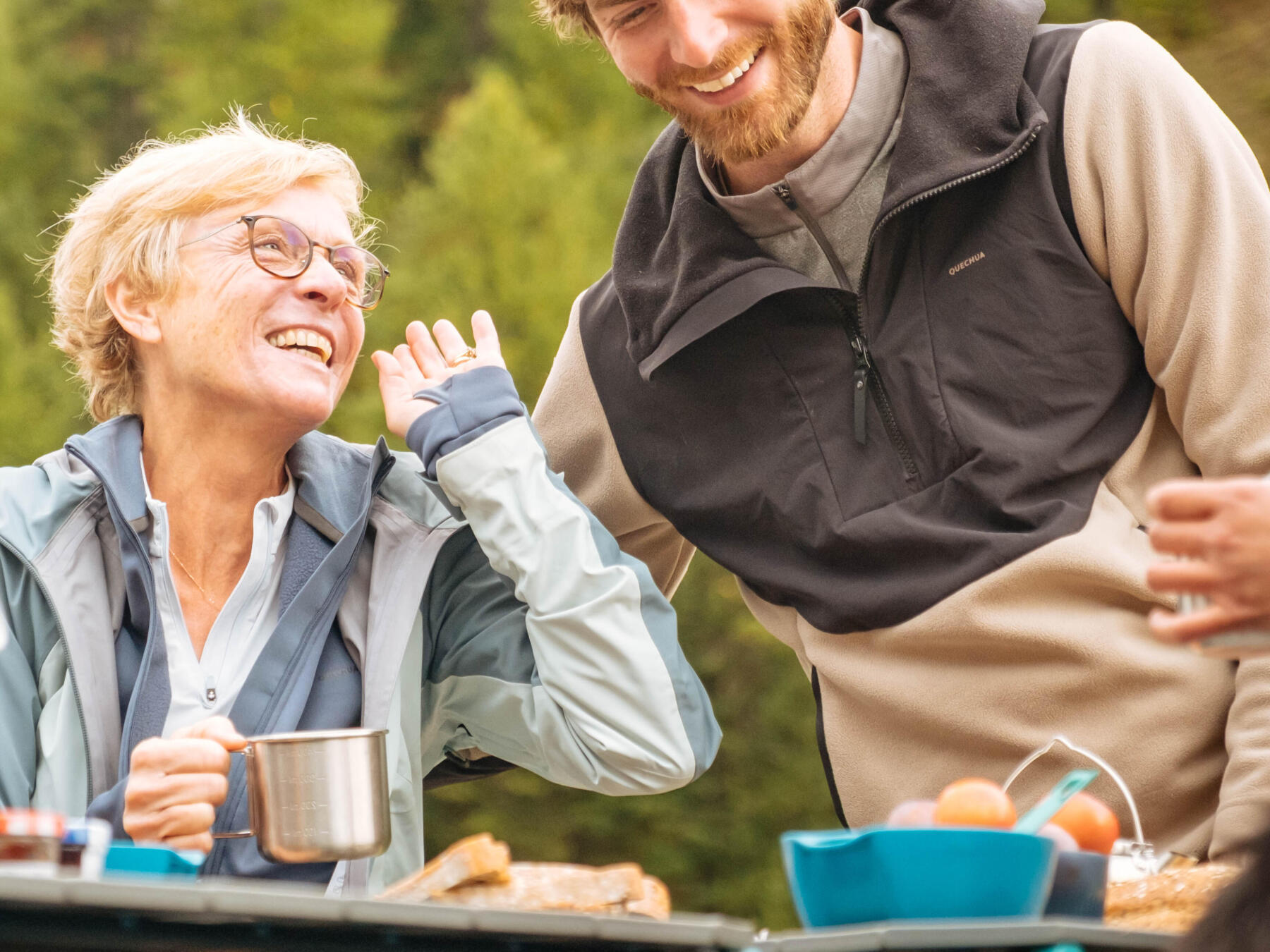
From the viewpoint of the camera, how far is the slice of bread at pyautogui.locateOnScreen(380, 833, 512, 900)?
168cm

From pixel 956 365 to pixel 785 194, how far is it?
0.47 metres

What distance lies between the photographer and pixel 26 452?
14828mm

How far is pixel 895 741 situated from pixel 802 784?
42.0 ft

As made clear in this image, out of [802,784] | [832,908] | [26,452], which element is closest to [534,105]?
[26,452]

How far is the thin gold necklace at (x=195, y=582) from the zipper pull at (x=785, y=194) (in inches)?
51.9

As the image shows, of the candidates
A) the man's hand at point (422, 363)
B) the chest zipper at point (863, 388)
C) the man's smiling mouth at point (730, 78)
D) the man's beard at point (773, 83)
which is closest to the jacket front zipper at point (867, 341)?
the chest zipper at point (863, 388)

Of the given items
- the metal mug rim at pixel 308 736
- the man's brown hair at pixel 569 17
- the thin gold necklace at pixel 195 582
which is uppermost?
the man's brown hair at pixel 569 17

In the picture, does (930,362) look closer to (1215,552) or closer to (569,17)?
(569,17)

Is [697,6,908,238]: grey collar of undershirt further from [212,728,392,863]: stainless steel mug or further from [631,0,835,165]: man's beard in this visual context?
[212,728,392,863]: stainless steel mug

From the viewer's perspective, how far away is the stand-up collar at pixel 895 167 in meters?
2.77

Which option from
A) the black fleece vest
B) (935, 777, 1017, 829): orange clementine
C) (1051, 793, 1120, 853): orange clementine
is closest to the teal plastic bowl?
(935, 777, 1017, 829): orange clementine

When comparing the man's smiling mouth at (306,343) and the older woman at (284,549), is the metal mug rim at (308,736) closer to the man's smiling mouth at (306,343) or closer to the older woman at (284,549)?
the older woman at (284,549)

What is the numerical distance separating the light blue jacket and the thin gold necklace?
0.17 metres

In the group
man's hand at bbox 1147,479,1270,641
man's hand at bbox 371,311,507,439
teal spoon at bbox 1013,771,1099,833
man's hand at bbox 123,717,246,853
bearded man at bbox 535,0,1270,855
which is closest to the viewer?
man's hand at bbox 1147,479,1270,641
